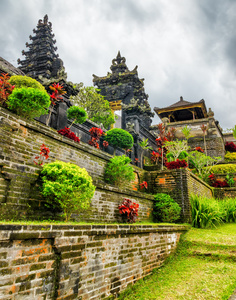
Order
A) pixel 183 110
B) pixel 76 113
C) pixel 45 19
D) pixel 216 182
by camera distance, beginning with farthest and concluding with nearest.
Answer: pixel 183 110 < pixel 45 19 < pixel 216 182 < pixel 76 113

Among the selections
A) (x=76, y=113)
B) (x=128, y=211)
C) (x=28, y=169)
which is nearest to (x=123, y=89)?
(x=76, y=113)

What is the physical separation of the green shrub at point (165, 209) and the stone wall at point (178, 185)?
300mm

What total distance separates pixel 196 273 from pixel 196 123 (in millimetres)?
20387

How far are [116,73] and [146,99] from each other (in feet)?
12.1

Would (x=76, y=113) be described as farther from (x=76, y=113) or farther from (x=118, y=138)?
(x=118, y=138)

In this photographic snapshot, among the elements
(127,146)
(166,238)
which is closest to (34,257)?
(166,238)

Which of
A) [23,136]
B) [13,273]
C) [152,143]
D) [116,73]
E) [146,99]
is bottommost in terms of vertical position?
[13,273]

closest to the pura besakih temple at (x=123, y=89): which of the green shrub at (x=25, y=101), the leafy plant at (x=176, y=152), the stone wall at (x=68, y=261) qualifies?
the leafy plant at (x=176, y=152)

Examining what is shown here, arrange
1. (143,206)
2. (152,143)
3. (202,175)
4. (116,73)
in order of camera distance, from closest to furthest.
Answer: (143,206) < (202,175) < (152,143) < (116,73)

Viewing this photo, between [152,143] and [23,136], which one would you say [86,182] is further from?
[152,143]

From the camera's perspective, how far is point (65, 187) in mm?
3820

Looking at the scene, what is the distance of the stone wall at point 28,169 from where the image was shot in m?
3.75

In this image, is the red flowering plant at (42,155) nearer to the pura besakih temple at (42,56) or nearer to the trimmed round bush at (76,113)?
the trimmed round bush at (76,113)

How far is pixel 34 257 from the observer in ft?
7.32
